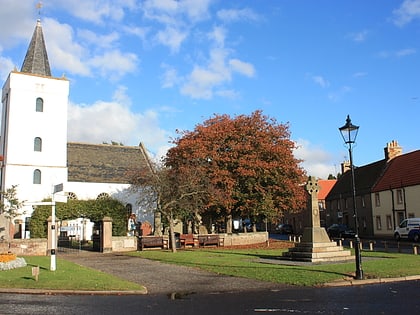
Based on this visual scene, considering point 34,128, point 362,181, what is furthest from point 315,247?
point 362,181

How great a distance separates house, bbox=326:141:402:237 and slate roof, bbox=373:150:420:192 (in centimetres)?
134

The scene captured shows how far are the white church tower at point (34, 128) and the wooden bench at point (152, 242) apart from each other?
753 inches

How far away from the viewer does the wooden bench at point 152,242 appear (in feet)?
103

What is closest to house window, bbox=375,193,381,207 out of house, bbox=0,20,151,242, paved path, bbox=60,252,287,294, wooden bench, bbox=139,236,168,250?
house, bbox=0,20,151,242

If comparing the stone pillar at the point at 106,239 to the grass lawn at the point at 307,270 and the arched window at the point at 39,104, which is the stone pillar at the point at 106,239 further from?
the arched window at the point at 39,104

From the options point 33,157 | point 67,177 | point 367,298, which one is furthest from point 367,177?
point 367,298

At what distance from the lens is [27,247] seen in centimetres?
2842

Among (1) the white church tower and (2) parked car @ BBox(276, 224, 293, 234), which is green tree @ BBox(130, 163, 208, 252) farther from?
(2) parked car @ BBox(276, 224, 293, 234)

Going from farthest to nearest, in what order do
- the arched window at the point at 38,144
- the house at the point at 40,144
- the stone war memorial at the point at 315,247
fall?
the arched window at the point at 38,144 < the house at the point at 40,144 < the stone war memorial at the point at 315,247

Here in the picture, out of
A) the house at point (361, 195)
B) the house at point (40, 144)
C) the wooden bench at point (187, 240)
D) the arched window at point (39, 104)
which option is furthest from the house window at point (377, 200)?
the arched window at point (39, 104)

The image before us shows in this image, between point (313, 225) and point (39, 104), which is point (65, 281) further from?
point (39, 104)

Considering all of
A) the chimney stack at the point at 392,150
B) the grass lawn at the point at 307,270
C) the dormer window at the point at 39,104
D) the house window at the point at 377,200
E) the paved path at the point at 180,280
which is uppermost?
the dormer window at the point at 39,104

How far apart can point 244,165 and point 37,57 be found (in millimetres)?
30133

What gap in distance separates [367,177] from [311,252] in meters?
40.2
